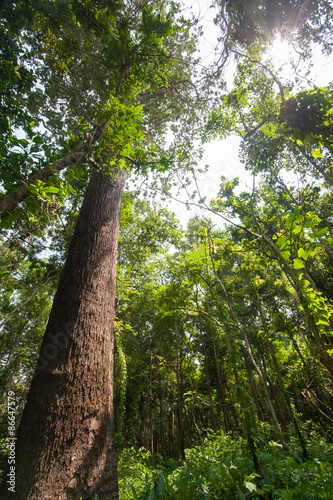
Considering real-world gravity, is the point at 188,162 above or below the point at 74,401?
above

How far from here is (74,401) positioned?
1435mm

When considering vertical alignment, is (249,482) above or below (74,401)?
below

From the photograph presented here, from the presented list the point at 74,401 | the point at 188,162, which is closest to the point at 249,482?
the point at 74,401

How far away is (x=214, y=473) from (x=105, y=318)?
158 cm

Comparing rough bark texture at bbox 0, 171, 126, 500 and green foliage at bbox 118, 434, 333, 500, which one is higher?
rough bark texture at bbox 0, 171, 126, 500

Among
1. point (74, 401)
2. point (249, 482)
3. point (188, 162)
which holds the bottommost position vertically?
point (249, 482)

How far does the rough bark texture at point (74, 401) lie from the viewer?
1.21 m

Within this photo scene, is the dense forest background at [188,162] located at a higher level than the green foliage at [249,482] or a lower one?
higher

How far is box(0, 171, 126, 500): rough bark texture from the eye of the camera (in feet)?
3.98

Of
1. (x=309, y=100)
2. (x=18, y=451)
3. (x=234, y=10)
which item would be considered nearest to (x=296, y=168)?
(x=234, y=10)

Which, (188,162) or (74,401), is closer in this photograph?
(74,401)

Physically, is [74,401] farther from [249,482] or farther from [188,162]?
[188,162]

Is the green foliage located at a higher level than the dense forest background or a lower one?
lower

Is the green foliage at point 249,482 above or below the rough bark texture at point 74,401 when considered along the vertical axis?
below
